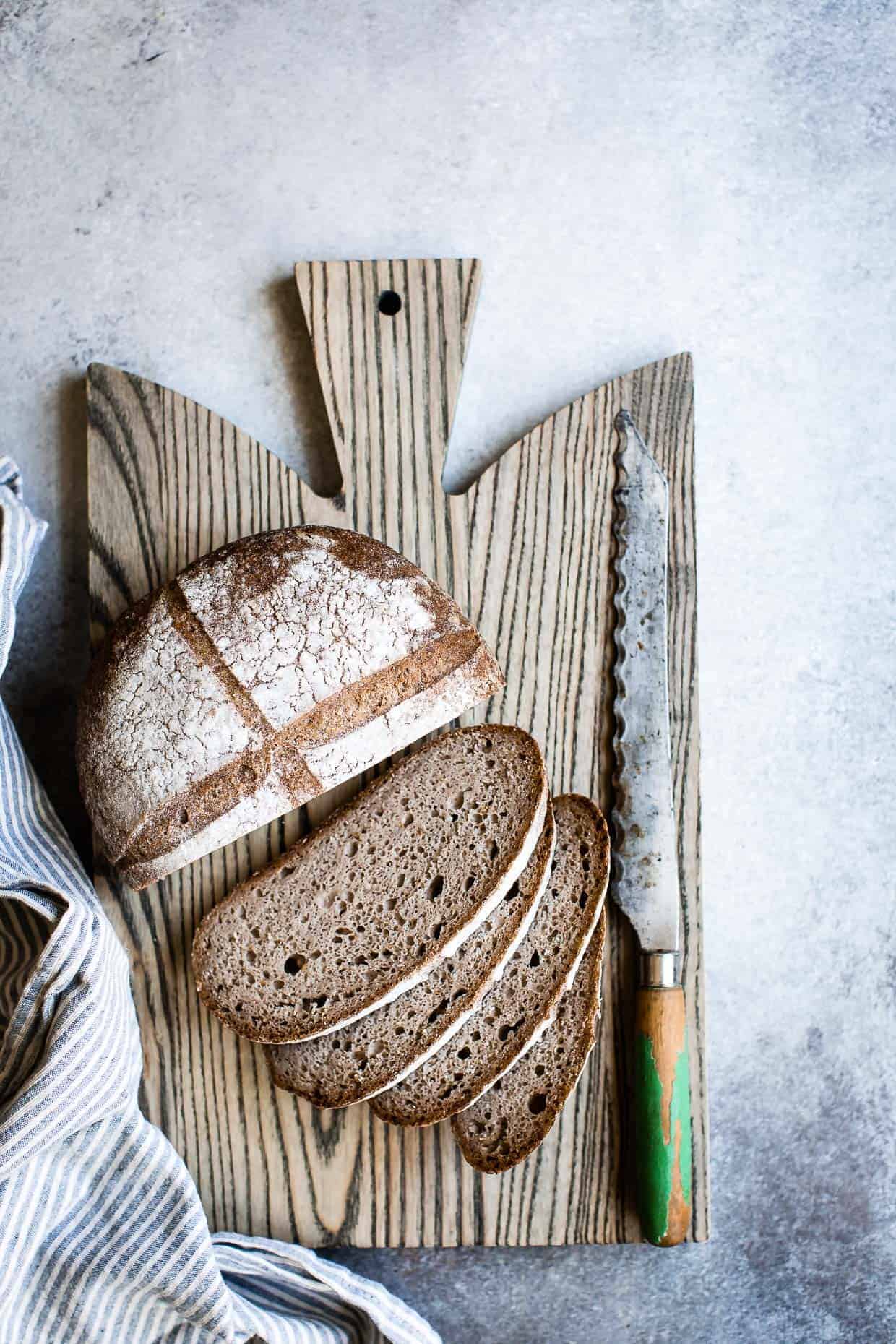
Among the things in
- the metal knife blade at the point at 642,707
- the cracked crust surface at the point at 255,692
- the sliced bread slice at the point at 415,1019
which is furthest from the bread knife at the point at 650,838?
the cracked crust surface at the point at 255,692

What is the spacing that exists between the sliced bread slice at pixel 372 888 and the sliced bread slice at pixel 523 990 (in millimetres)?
79

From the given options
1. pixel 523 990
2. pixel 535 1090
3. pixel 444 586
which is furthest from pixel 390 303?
pixel 535 1090

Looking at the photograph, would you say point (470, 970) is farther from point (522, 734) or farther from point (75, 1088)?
point (75, 1088)

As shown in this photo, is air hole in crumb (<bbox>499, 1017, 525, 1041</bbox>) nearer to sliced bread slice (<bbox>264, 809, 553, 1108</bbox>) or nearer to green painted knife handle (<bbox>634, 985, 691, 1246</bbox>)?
sliced bread slice (<bbox>264, 809, 553, 1108</bbox>)

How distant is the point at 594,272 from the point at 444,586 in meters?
0.56

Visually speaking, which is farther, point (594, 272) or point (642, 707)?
point (594, 272)

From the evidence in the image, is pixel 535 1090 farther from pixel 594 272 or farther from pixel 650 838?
pixel 594 272

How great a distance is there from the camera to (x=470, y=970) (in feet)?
4.68

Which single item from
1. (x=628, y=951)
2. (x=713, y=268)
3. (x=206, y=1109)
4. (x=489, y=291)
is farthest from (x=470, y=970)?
(x=713, y=268)

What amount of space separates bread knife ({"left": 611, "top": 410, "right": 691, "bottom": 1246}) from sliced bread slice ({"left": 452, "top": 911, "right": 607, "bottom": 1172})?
0.26 feet

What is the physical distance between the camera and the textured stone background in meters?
1.60

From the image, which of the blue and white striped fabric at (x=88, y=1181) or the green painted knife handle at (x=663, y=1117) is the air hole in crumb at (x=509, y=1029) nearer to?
the green painted knife handle at (x=663, y=1117)

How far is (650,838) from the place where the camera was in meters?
1.46

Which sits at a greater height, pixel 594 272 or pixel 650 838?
pixel 594 272
